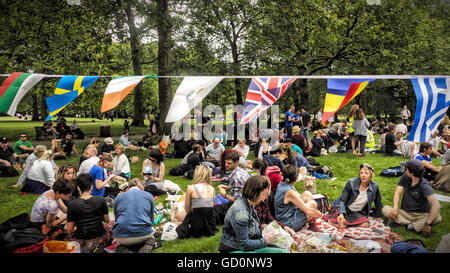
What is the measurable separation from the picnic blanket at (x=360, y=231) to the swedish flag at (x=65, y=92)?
210 inches

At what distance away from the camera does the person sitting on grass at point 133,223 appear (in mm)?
4191

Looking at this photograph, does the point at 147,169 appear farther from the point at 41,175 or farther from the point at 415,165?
the point at 415,165

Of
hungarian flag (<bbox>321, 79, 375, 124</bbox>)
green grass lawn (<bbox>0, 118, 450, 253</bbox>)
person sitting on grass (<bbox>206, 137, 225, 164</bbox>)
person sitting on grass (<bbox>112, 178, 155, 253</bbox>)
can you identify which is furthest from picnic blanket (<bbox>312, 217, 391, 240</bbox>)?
person sitting on grass (<bbox>206, 137, 225, 164</bbox>)

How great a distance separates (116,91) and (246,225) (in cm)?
400

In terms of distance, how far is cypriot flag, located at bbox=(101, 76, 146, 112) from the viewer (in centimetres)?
590

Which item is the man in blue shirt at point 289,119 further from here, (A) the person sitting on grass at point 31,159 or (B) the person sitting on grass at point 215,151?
(A) the person sitting on grass at point 31,159

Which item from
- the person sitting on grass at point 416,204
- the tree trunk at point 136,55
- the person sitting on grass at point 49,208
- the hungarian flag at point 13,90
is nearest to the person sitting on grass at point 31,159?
the hungarian flag at point 13,90

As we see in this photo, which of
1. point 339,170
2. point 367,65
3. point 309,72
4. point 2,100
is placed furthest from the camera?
point 309,72

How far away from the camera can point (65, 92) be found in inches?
245

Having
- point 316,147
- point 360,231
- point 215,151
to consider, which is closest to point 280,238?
point 360,231

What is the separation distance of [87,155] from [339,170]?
7419 millimetres

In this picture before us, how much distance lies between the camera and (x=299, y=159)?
7.75 m
